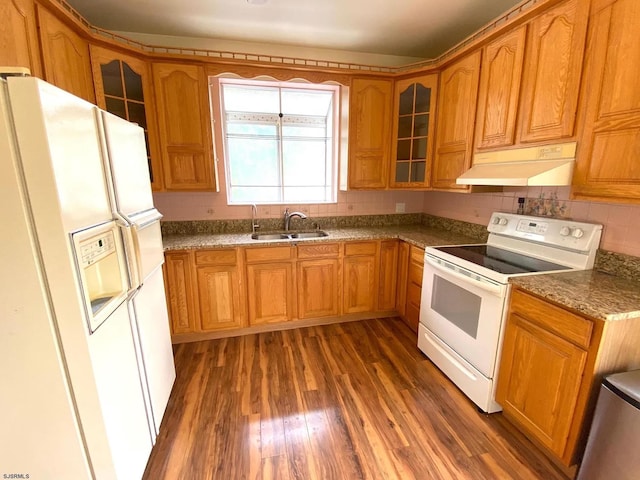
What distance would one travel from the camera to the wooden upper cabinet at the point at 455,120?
2.27m

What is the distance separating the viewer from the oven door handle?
165 centimetres

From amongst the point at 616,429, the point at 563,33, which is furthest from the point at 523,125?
the point at 616,429

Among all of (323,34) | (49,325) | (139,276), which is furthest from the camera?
(323,34)

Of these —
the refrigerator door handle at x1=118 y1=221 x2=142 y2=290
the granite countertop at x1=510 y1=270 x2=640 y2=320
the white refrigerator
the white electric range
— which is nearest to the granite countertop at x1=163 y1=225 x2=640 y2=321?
the granite countertop at x1=510 y1=270 x2=640 y2=320

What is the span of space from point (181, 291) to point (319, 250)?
1254mm

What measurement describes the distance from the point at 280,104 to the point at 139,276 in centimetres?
239

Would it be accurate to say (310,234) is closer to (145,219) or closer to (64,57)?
(145,219)

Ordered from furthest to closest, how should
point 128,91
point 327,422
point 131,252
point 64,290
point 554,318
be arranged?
point 128,91 < point 327,422 < point 554,318 < point 131,252 < point 64,290

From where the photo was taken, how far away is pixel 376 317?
10.1 feet

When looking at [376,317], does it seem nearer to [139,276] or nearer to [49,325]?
[139,276]

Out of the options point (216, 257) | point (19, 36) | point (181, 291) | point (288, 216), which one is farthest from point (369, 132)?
point (19, 36)

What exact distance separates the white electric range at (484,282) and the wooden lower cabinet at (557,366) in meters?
0.10

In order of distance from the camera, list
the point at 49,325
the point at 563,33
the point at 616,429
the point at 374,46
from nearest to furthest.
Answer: the point at 49,325
the point at 616,429
the point at 563,33
the point at 374,46

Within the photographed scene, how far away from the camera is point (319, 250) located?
2.71 meters
